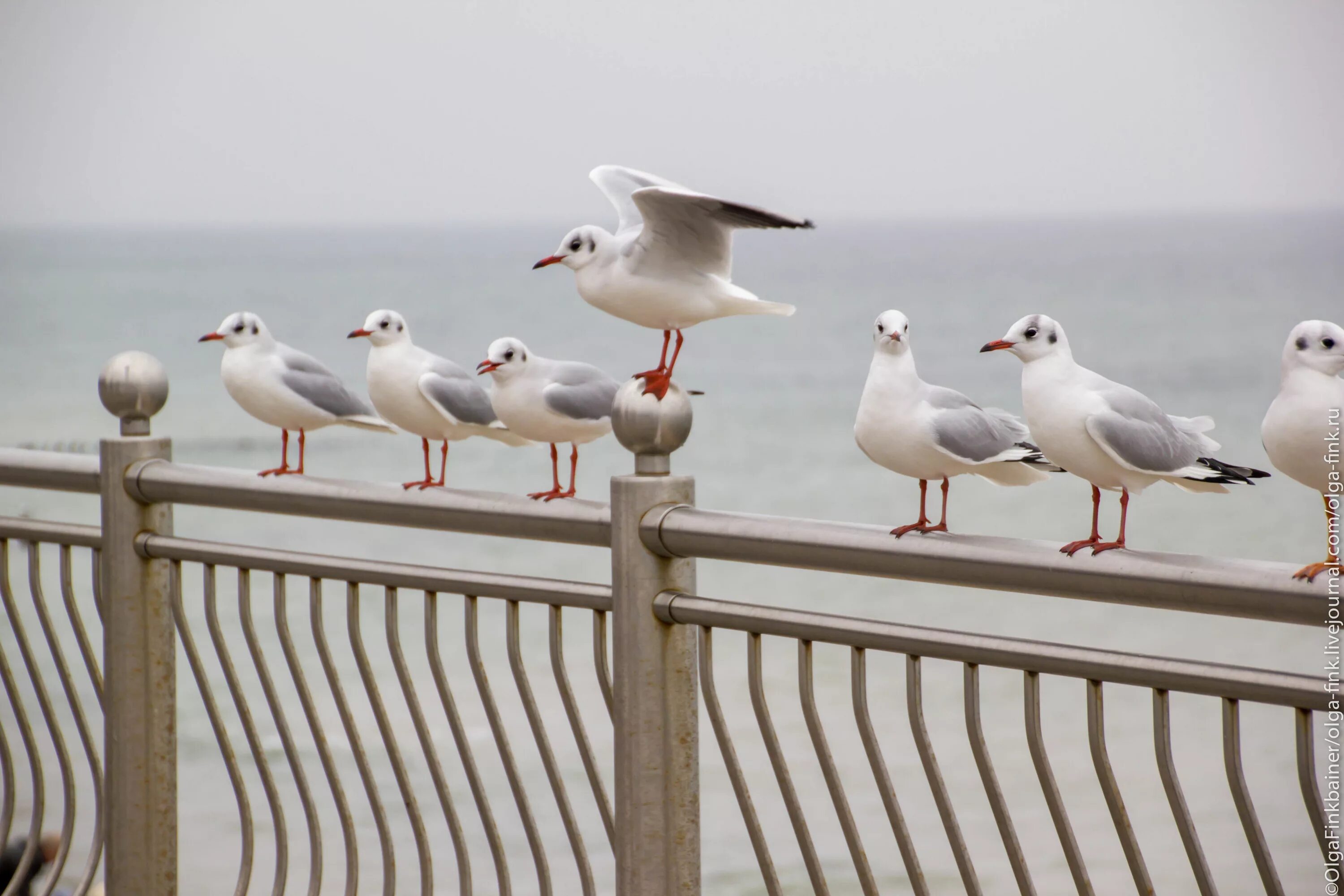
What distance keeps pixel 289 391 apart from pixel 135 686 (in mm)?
589

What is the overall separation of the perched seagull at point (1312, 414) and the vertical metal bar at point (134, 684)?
1538 mm

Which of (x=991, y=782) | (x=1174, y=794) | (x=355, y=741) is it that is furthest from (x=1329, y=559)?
(x=355, y=741)

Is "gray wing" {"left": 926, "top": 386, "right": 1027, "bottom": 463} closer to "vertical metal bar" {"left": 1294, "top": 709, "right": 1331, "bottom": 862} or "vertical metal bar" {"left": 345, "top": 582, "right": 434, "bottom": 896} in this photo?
"vertical metal bar" {"left": 1294, "top": 709, "right": 1331, "bottom": 862}

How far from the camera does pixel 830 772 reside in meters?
1.68

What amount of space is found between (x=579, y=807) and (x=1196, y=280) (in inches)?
729

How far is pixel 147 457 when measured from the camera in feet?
7.39

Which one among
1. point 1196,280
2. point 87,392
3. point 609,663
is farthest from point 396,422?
point 1196,280

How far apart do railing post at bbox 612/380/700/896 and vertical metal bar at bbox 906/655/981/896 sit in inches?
11.8

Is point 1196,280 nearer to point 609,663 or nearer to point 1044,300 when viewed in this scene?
point 1044,300

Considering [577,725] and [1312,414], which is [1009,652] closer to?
[1312,414]

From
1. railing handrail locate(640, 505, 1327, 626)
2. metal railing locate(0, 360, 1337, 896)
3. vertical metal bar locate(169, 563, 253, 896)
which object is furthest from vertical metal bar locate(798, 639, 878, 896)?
vertical metal bar locate(169, 563, 253, 896)

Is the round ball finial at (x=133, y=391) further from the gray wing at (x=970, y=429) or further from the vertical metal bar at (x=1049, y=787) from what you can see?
the vertical metal bar at (x=1049, y=787)

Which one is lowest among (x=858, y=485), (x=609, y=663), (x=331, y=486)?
(x=858, y=485)

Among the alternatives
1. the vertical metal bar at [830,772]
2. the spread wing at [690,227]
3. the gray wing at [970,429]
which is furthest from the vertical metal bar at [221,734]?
the gray wing at [970,429]
